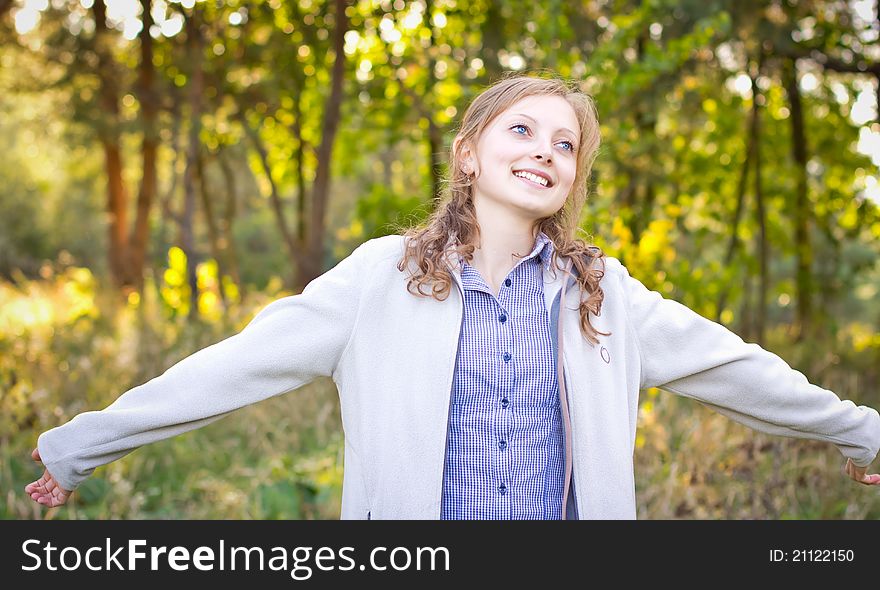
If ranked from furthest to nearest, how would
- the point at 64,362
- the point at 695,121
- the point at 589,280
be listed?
the point at 695,121
the point at 64,362
the point at 589,280

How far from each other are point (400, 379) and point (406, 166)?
14.7m

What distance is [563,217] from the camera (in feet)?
7.90

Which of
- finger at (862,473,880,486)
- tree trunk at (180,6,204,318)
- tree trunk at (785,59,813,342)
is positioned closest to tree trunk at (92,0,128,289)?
tree trunk at (180,6,204,318)

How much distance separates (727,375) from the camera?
230 centimetres

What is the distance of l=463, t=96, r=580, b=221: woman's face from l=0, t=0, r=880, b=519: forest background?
746 millimetres

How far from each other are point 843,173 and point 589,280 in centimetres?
1041

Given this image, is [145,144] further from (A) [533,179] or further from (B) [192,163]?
(A) [533,179]

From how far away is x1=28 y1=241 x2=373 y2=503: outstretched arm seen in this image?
2.05m

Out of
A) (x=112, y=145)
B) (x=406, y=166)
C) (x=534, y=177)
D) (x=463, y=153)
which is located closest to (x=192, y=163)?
(x=112, y=145)

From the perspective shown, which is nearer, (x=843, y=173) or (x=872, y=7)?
(x=872, y=7)

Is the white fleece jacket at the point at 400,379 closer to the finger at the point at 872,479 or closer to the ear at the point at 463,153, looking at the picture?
the finger at the point at 872,479

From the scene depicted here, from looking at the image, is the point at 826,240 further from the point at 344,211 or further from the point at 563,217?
the point at 344,211

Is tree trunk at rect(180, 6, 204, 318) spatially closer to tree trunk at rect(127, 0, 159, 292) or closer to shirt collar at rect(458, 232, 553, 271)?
tree trunk at rect(127, 0, 159, 292)

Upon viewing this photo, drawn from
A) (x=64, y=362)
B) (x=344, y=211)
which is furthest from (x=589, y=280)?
(x=344, y=211)
